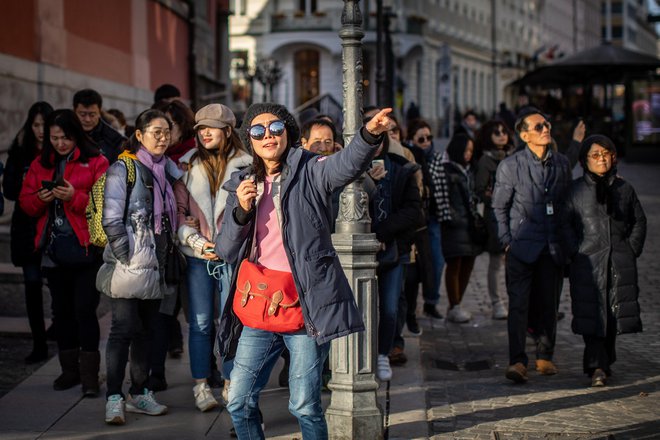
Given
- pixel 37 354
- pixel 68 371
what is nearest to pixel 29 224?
pixel 37 354

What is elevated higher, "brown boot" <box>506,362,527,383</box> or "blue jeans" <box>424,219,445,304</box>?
"blue jeans" <box>424,219,445,304</box>

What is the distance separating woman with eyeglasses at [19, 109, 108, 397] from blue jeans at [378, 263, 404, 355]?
193 cm

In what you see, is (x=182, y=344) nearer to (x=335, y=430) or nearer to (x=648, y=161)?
(x=335, y=430)

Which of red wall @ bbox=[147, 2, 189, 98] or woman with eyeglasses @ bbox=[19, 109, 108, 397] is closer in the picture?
woman with eyeglasses @ bbox=[19, 109, 108, 397]

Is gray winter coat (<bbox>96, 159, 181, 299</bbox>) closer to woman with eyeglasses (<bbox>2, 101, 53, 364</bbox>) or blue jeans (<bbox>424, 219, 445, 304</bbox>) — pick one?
woman with eyeglasses (<bbox>2, 101, 53, 364</bbox>)

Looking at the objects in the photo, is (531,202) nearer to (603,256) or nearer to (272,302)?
(603,256)

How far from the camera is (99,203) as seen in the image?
7.18m

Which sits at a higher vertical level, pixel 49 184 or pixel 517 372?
pixel 49 184

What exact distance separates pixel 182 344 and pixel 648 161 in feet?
80.9

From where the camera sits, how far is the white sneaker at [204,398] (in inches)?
289

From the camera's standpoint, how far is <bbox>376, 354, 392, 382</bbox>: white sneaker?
8234 millimetres

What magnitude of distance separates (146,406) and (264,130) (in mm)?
2759

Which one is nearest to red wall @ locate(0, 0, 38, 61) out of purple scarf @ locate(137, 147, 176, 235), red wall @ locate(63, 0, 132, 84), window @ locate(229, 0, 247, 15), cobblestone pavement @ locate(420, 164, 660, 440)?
red wall @ locate(63, 0, 132, 84)

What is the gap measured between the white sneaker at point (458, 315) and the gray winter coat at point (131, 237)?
4.50 metres
